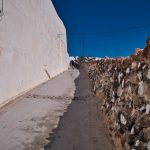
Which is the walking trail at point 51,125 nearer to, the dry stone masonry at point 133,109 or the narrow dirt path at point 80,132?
the narrow dirt path at point 80,132

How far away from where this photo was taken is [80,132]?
7395 millimetres

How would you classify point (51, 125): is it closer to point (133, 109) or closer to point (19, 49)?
point (133, 109)

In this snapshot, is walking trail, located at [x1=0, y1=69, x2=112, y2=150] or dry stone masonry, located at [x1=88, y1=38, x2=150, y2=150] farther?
walking trail, located at [x1=0, y1=69, x2=112, y2=150]

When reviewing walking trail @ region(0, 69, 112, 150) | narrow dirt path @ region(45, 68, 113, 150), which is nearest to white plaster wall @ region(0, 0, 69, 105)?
walking trail @ region(0, 69, 112, 150)

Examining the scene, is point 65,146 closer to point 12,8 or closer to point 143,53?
point 143,53

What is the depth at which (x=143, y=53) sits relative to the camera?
20.5 feet

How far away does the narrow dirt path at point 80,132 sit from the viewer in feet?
21.1

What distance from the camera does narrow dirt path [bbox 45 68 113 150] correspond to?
6.44 m

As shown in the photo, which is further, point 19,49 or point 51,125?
point 19,49

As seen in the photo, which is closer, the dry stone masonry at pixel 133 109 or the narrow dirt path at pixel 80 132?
the dry stone masonry at pixel 133 109

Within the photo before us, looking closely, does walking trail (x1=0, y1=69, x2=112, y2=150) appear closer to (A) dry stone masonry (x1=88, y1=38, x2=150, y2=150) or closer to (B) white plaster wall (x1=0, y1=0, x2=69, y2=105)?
(A) dry stone masonry (x1=88, y1=38, x2=150, y2=150)

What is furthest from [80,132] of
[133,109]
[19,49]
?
[19,49]

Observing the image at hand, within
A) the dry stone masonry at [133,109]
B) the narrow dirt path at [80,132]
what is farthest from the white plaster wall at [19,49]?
the dry stone masonry at [133,109]

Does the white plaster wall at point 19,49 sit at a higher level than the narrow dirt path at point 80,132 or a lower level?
higher
